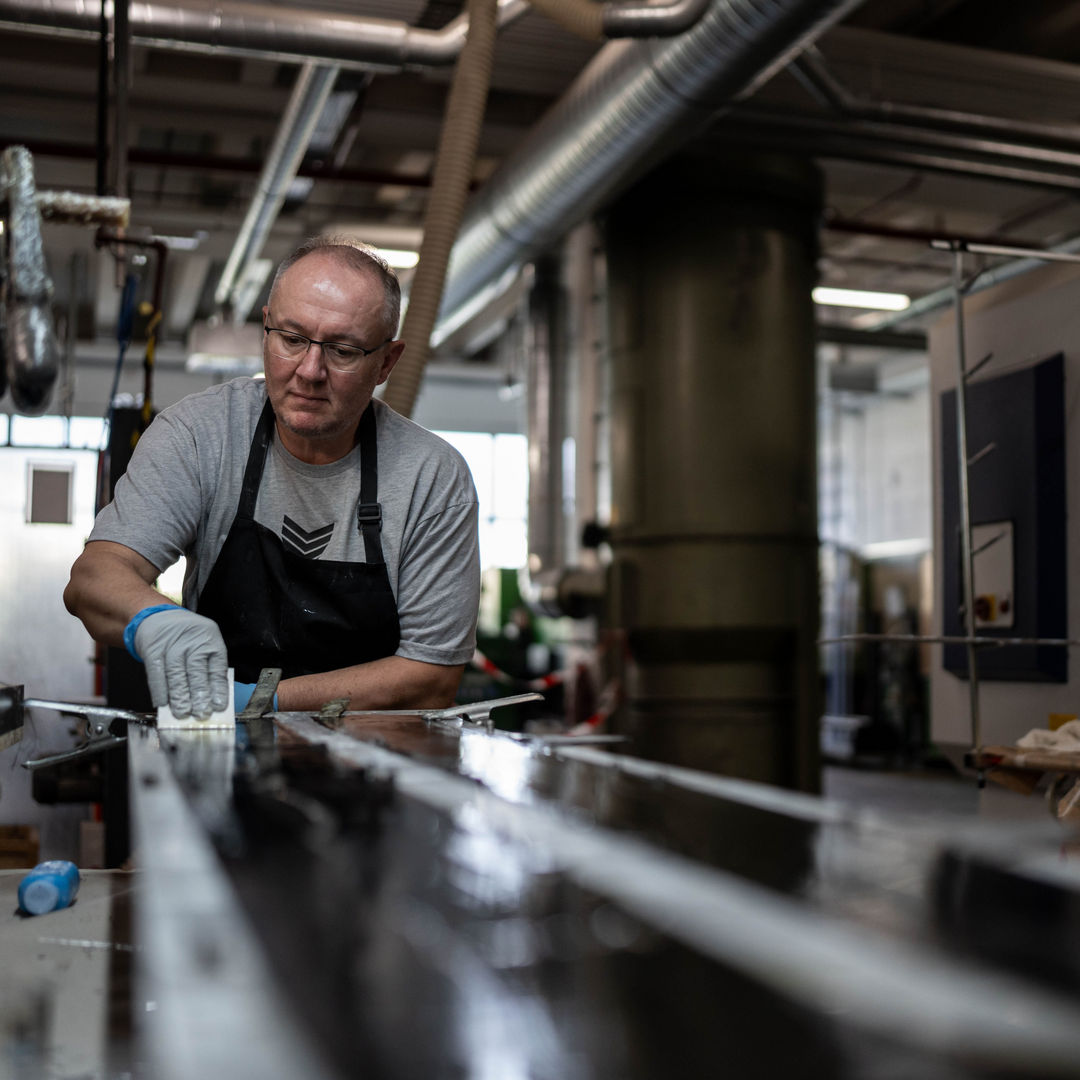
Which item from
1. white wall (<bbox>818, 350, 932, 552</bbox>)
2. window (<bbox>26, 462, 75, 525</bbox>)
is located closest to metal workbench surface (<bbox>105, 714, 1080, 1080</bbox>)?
window (<bbox>26, 462, 75, 525</bbox>)

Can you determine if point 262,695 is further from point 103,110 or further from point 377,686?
point 103,110

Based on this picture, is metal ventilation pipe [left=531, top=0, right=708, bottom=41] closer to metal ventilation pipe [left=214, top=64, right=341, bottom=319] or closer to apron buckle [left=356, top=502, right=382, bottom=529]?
metal ventilation pipe [left=214, top=64, right=341, bottom=319]

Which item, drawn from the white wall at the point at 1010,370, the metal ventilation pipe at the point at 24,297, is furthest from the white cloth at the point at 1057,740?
the metal ventilation pipe at the point at 24,297

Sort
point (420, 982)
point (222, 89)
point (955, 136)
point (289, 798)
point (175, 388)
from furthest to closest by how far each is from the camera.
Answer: point (175, 388)
point (222, 89)
point (955, 136)
point (289, 798)
point (420, 982)

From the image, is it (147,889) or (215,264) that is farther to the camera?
(215,264)

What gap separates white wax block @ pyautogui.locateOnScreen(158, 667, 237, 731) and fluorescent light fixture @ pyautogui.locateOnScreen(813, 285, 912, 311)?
6.46 metres

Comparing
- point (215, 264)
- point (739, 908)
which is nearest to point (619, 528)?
point (739, 908)

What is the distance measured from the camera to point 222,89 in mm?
5336

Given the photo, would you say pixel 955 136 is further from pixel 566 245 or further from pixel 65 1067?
pixel 65 1067

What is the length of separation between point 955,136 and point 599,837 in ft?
14.1

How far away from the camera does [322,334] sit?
168 cm

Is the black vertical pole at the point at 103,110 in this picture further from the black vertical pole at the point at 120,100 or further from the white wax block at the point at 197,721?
the white wax block at the point at 197,721

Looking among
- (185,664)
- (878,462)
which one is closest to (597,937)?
(185,664)

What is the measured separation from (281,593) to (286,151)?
3676 mm
